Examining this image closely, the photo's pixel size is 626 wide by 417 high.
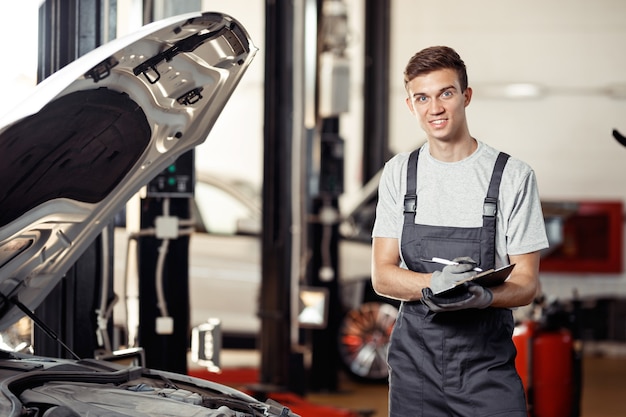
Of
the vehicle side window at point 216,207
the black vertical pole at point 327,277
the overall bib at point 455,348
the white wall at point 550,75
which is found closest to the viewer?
the overall bib at point 455,348

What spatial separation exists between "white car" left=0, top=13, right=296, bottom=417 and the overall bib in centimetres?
43

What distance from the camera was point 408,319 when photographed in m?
2.73

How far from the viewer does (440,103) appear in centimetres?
266

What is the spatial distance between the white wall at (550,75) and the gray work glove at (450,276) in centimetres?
746

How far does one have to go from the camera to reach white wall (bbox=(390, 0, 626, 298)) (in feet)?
32.2

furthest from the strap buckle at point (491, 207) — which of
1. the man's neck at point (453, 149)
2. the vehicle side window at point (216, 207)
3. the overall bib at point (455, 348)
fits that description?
the vehicle side window at point (216, 207)

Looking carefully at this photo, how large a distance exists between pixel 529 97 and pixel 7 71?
22.2ft

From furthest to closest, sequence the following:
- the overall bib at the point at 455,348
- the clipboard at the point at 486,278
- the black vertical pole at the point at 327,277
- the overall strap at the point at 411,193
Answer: the black vertical pole at the point at 327,277 < the overall strap at the point at 411,193 < the overall bib at the point at 455,348 < the clipboard at the point at 486,278

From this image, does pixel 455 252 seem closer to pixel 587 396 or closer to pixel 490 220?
pixel 490 220

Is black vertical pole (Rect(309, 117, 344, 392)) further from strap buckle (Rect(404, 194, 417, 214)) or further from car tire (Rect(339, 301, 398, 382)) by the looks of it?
strap buckle (Rect(404, 194, 417, 214))

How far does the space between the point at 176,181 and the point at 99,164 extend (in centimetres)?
184

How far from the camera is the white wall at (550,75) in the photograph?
9828 millimetres

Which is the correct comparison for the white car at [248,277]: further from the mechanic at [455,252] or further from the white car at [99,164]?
the white car at [99,164]

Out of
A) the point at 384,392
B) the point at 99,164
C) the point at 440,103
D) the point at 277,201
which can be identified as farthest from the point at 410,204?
the point at 384,392
